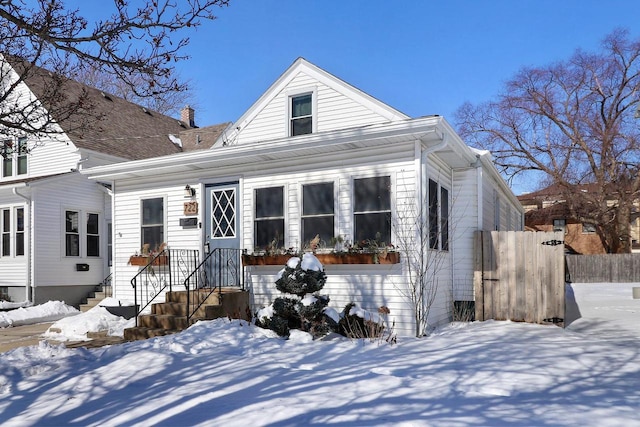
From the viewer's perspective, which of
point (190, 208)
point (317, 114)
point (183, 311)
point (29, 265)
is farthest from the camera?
point (29, 265)

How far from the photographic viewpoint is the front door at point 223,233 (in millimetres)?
9781

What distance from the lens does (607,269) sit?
1524cm

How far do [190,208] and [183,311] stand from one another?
2.48 metres

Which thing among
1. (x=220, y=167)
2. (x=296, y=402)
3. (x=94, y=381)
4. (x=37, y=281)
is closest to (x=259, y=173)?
(x=220, y=167)

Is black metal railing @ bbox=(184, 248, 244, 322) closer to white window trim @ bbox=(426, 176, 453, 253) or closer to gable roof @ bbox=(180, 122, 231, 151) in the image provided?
white window trim @ bbox=(426, 176, 453, 253)

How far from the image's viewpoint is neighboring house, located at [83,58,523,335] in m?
8.27

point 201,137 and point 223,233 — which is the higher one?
point 201,137

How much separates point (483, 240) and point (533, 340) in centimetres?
248

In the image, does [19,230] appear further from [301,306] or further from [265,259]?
[301,306]

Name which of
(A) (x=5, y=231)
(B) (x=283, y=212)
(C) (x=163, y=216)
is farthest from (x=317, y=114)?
(A) (x=5, y=231)

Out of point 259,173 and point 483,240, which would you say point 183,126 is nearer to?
point 259,173

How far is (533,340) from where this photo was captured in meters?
7.21

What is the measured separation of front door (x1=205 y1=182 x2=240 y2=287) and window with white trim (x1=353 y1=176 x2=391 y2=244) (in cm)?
256

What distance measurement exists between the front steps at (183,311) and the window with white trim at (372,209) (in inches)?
96.0
